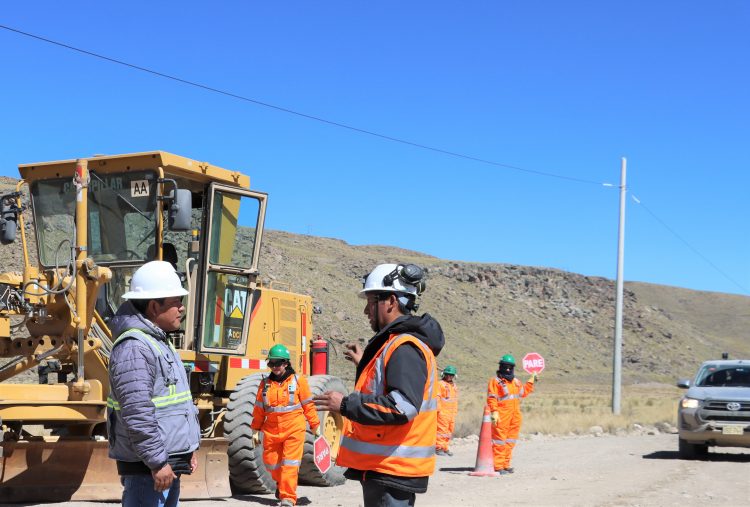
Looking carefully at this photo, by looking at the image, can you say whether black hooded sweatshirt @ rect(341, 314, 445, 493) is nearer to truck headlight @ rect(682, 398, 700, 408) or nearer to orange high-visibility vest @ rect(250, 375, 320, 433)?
orange high-visibility vest @ rect(250, 375, 320, 433)

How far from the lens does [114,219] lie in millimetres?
11703

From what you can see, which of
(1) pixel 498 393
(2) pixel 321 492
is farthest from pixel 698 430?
(2) pixel 321 492

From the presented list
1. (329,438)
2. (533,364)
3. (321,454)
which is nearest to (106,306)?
(329,438)

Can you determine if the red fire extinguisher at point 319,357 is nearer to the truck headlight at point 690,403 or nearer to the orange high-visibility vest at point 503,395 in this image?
the orange high-visibility vest at point 503,395

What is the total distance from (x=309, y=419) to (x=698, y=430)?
9533mm

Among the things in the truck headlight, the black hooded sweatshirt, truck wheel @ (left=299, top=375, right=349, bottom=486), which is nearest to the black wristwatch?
the black hooded sweatshirt

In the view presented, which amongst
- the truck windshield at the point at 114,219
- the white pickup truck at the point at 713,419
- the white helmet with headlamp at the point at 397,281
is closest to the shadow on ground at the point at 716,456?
the white pickup truck at the point at 713,419

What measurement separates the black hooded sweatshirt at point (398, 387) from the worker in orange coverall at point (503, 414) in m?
10.5

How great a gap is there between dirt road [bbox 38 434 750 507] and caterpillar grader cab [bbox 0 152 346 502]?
461mm

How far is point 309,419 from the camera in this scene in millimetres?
11242

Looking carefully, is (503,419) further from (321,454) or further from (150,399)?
(150,399)

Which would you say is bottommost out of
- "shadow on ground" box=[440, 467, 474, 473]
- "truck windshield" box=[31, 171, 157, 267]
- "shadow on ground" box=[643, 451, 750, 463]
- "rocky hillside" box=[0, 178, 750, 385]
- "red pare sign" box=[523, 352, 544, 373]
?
"shadow on ground" box=[440, 467, 474, 473]

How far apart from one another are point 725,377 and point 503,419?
6.18 m

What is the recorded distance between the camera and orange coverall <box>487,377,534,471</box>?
15.7 meters
